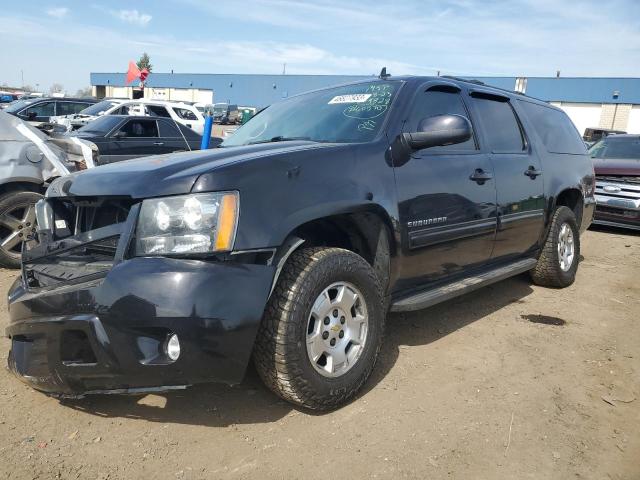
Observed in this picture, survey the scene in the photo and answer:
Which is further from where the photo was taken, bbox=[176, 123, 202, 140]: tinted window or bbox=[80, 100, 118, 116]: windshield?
bbox=[80, 100, 118, 116]: windshield

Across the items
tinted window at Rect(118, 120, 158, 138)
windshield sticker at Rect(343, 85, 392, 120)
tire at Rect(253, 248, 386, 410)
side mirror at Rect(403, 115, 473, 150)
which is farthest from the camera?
tinted window at Rect(118, 120, 158, 138)

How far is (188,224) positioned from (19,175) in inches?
146

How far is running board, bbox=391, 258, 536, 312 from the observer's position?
10.6 ft

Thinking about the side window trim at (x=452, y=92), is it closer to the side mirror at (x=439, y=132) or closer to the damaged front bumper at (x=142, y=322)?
the side mirror at (x=439, y=132)

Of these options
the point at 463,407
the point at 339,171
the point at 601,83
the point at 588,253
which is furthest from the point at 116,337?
the point at 601,83

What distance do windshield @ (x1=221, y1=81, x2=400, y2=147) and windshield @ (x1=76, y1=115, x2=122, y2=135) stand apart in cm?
625

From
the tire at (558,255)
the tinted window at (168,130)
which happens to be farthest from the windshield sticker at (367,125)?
the tinted window at (168,130)

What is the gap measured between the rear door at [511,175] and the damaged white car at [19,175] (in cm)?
415

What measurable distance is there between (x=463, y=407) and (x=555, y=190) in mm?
2820

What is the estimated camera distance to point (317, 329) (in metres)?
2.63

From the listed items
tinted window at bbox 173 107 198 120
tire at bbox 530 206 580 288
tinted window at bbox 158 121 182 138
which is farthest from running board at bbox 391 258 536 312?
tinted window at bbox 173 107 198 120

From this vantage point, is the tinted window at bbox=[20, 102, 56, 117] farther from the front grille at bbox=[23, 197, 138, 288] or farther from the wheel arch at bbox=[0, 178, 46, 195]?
the front grille at bbox=[23, 197, 138, 288]

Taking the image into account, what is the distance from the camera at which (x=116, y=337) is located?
2.21 metres

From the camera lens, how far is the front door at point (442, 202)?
3.22m
